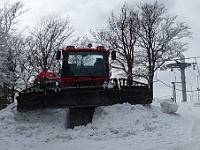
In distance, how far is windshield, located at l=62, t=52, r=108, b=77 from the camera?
498 inches

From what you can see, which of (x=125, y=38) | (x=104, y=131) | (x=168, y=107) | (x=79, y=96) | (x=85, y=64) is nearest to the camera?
(x=104, y=131)

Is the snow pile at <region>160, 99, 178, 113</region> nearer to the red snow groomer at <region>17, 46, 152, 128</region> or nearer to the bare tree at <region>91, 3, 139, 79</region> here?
the red snow groomer at <region>17, 46, 152, 128</region>

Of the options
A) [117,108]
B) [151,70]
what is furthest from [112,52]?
[151,70]

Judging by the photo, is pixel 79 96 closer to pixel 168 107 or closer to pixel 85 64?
pixel 85 64

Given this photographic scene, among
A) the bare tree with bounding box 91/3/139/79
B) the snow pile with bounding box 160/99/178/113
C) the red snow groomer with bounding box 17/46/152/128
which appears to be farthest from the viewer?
the bare tree with bounding box 91/3/139/79

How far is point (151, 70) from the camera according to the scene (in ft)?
91.6

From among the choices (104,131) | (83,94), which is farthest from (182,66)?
(104,131)

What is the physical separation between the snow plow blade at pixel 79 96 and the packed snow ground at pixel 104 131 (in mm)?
304

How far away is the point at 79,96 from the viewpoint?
10711 mm

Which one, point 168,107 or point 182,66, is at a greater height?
point 182,66

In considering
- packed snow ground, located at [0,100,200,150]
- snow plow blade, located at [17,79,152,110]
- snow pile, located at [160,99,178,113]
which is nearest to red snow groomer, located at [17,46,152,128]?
snow plow blade, located at [17,79,152,110]

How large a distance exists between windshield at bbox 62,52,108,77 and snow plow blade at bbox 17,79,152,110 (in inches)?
59.0

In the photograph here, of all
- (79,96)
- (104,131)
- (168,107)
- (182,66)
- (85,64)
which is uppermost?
(182,66)

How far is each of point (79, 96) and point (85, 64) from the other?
2336mm
